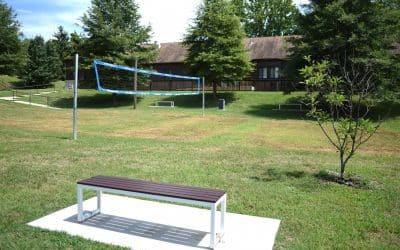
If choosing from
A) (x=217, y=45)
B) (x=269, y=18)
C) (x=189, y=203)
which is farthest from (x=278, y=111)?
(x=269, y=18)

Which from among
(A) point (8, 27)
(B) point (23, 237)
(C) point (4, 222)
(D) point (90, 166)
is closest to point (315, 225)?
(B) point (23, 237)

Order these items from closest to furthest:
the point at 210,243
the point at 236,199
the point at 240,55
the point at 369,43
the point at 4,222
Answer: the point at 210,243, the point at 4,222, the point at 236,199, the point at 369,43, the point at 240,55

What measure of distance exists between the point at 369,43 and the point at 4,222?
22814 mm

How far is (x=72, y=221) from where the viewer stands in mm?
4918

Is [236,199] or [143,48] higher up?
[143,48]

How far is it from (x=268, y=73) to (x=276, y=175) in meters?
33.2

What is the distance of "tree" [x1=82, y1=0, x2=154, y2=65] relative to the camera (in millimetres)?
32281

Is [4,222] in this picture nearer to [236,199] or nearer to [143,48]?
[236,199]

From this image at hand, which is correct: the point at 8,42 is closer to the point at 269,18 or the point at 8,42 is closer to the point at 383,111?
the point at 269,18

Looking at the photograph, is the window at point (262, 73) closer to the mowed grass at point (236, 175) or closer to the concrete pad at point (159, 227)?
the mowed grass at point (236, 175)

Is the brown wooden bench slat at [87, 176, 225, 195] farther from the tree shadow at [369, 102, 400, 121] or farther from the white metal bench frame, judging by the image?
the tree shadow at [369, 102, 400, 121]

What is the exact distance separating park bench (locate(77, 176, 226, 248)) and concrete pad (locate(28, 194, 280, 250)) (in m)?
0.22

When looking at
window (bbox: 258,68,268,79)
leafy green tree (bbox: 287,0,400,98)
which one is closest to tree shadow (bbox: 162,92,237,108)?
window (bbox: 258,68,268,79)

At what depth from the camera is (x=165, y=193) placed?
4438mm
